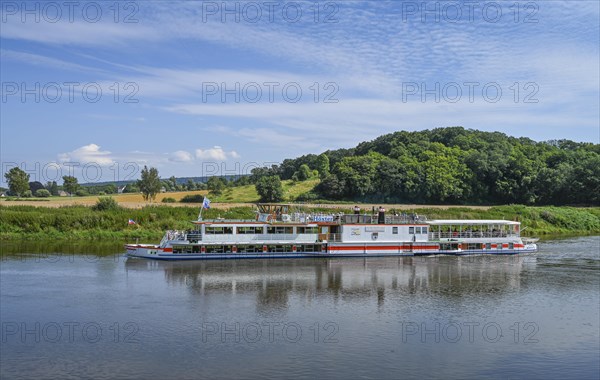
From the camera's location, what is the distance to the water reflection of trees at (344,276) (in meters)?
43.9

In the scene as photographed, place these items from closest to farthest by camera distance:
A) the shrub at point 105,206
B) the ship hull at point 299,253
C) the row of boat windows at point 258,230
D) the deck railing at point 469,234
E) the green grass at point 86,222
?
the ship hull at point 299,253 < the row of boat windows at point 258,230 < the deck railing at point 469,234 < the green grass at point 86,222 < the shrub at point 105,206

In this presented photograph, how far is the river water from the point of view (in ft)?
89.0

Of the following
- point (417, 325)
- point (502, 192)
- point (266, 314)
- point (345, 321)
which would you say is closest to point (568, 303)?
Result: point (417, 325)

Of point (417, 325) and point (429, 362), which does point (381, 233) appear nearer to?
point (417, 325)

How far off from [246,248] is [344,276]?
43.0ft

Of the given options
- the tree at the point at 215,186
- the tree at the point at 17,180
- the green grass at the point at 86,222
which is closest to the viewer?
the green grass at the point at 86,222

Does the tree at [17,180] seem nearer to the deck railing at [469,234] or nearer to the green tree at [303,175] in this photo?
the green tree at [303,175]

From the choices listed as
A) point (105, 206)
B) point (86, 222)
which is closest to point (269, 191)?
point (105, 206)

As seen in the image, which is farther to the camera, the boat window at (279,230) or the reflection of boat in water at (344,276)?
the boat window at (279,230)

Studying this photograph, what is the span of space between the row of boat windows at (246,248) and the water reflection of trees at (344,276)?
1.52 metres

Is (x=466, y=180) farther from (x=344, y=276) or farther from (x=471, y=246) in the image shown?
(x=344, y=276)

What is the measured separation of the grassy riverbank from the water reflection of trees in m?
21.3

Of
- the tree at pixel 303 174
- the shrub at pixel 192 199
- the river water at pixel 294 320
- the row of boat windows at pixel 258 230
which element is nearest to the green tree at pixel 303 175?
the tree at pixel 303 174

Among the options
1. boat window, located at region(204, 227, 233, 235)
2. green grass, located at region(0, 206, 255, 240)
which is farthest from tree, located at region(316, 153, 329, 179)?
boat window, located at region(204, 227, 233, 235)
